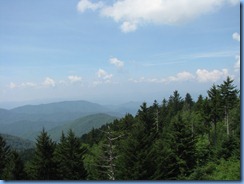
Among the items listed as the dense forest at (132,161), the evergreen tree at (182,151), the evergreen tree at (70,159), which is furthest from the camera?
the evergreen tree at (70,159)

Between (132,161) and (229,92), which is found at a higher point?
(229,92)

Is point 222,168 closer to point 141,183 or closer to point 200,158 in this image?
point 200,158

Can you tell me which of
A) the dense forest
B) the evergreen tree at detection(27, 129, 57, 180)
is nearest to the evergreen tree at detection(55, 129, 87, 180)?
the dense forest

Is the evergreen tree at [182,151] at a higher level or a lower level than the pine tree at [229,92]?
lower

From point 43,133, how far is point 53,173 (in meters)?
1.52

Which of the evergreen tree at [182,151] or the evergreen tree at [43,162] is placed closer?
the evergreen tree at [182,151]

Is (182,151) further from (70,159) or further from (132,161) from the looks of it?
(70,159)

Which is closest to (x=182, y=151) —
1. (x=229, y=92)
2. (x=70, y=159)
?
Answer: (x=70, y=159)

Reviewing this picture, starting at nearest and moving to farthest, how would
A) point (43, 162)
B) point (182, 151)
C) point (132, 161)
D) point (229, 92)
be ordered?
point (132, 161) → point (43, 162) → point (182, 151) → point (229, 92)

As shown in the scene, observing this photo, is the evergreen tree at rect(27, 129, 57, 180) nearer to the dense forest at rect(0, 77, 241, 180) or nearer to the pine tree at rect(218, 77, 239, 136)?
the dense forest at rect(0, 77, 241, 180)

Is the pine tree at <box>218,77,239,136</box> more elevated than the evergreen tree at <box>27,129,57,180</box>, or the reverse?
the pine tree at <box>218,77,239,136</box>

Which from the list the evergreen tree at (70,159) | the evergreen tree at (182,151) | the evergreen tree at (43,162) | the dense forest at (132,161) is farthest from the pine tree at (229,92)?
the evergreen tree at (43,162)

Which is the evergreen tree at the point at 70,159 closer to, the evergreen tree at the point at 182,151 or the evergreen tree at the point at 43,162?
the evergreen tree at the point at 43,162

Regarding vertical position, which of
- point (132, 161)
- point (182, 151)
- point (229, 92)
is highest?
point (229, 92)
